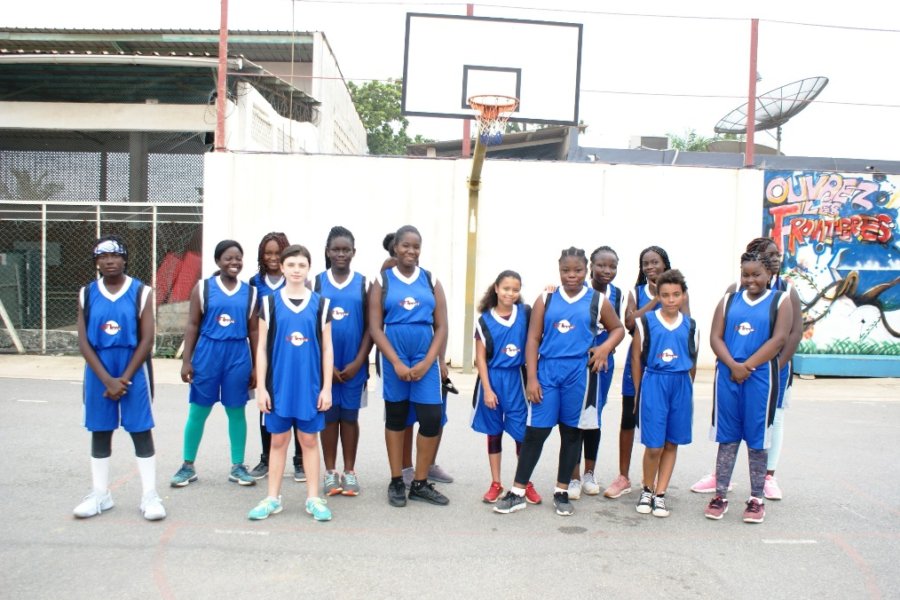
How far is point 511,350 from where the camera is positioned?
516cm

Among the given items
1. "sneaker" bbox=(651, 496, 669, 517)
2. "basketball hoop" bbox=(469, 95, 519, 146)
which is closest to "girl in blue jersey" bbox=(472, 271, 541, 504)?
"sneaker" bbox=(651, 496, 669, 517)

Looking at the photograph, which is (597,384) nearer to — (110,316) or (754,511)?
(754,511)

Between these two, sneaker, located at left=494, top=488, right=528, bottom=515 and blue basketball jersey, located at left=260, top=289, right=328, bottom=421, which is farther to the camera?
sneaker, located at left=494, top=488, right=528, bottom=515

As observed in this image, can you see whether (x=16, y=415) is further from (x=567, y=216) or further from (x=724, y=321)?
(x=567, y=216)

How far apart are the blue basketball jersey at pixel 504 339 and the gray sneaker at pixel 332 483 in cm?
136

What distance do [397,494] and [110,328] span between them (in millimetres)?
2096

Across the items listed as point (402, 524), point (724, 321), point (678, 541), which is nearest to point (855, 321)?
point (724, 321)

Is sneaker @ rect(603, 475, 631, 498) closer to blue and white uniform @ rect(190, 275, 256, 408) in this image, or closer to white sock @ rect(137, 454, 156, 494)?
blue and white uniform @ rect(190, 275, 256, 408)

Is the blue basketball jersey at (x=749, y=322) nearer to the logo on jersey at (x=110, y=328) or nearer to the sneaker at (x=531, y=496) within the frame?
the sneaker at (x=531, y=496)

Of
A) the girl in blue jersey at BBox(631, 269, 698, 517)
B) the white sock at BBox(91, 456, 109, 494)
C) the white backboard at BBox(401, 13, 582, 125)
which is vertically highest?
the white backboard at BBox(401, 13, 582, 125)

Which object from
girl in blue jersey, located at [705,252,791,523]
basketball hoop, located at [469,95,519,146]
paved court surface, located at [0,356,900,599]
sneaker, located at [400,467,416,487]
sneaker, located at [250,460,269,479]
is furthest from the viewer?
basketball hoop, located at [469,95,519,146]

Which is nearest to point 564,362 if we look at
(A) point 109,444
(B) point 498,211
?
(A) point 109,444

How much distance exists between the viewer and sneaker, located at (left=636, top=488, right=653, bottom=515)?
5.13 metres

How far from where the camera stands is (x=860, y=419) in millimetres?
8859
